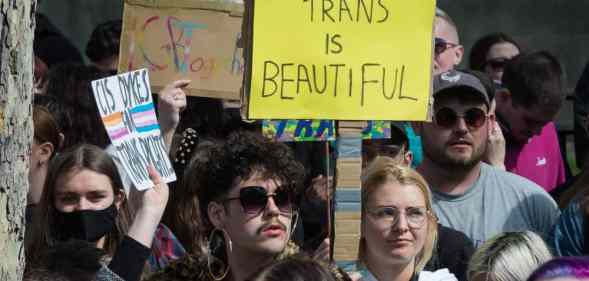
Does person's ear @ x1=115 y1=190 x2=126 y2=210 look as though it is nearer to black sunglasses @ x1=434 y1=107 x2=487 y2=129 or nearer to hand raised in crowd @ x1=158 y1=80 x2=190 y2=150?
hand raised in crowd @ x1=158 y1=80 x2=190 y2=150

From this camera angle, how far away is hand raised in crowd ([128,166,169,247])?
537 cm

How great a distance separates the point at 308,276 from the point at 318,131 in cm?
172

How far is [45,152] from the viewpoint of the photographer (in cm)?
698

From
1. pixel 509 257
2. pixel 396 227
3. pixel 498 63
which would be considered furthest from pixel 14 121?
pixel 498 63

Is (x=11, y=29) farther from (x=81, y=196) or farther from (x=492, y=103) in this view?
(x=492, y=103)

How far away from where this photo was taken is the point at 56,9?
12.2 meters

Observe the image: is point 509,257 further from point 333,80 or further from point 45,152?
point 45,152

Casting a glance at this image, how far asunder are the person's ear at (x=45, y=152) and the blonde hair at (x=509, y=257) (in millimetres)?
2373

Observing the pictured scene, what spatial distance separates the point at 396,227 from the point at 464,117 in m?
1.19

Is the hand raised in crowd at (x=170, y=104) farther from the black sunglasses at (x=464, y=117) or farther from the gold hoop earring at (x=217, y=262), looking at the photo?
the black sunglasses at (x=464, y=117)

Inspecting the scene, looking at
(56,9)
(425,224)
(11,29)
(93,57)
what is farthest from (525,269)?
(56,9)

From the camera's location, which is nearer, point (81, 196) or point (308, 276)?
point (308, 276)

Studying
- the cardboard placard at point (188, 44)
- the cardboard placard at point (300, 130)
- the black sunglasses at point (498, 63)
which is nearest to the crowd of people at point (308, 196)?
the cardboard placard at point (188, 44)

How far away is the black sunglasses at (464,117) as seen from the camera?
6570mm
